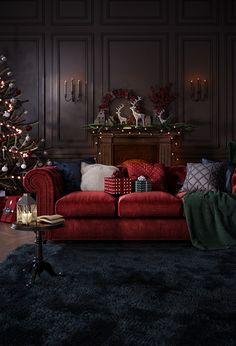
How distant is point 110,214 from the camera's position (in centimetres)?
400

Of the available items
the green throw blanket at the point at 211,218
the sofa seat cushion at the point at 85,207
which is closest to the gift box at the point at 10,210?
the sofa seat cushion at the point at 85,207

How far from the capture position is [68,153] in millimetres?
7270

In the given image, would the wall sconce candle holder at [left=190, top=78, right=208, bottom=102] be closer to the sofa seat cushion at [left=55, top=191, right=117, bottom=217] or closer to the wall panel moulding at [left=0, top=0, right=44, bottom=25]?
the wall panel moulding at [left=0, top=0, right=44, bottom=25]

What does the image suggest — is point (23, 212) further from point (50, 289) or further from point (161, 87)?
point (161, 87)

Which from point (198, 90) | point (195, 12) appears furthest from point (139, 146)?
point (195, 12)

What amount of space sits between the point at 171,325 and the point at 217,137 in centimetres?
557

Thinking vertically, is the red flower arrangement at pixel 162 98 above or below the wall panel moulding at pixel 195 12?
below

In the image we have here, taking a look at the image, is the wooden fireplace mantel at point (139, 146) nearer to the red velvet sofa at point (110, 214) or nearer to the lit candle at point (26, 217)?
the red velvet sofa at point (110, 214)

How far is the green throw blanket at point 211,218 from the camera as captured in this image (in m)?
3.90

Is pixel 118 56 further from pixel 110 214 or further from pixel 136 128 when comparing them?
pixel 110 214

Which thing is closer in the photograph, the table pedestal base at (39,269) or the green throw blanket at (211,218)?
the table pedestal base at (39,269)

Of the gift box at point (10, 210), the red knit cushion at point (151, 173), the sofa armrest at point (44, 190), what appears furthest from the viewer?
the gift box at point (10, 210)

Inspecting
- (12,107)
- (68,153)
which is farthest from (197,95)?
(12,107)

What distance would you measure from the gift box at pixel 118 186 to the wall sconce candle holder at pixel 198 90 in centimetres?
345
